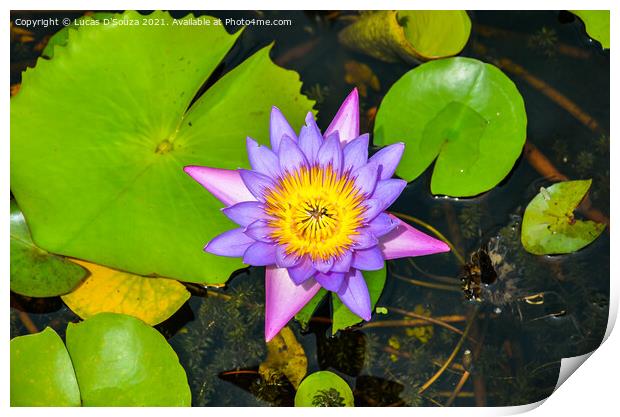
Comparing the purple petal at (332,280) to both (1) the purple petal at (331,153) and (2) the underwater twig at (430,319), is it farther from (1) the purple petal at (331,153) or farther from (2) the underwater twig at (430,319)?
(2) the underwater twig at (430,319)

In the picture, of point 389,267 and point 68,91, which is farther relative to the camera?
point 389,267

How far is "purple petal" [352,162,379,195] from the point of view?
155 cm

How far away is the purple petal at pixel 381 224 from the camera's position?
1567 millimetres

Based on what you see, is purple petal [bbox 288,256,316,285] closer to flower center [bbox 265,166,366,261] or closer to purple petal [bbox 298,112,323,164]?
flower center [bbox 265,166,366,261]

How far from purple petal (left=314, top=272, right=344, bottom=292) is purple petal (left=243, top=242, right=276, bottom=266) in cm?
15

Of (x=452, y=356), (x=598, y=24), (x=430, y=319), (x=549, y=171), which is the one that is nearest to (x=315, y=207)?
(x=430, y=319)

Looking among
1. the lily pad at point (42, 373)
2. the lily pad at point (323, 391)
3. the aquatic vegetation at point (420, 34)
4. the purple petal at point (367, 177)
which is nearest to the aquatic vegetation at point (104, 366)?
the lily pad at point (42, 373)

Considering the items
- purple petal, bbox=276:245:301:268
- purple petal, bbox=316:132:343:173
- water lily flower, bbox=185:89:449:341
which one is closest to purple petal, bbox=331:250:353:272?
water lily flower, bbox=185:89:449:341

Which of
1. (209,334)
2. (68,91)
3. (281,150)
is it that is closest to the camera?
(281,150)

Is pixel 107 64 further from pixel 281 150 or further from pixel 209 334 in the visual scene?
pixel 209 334

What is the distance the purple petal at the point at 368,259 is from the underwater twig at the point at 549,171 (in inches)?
29.6
